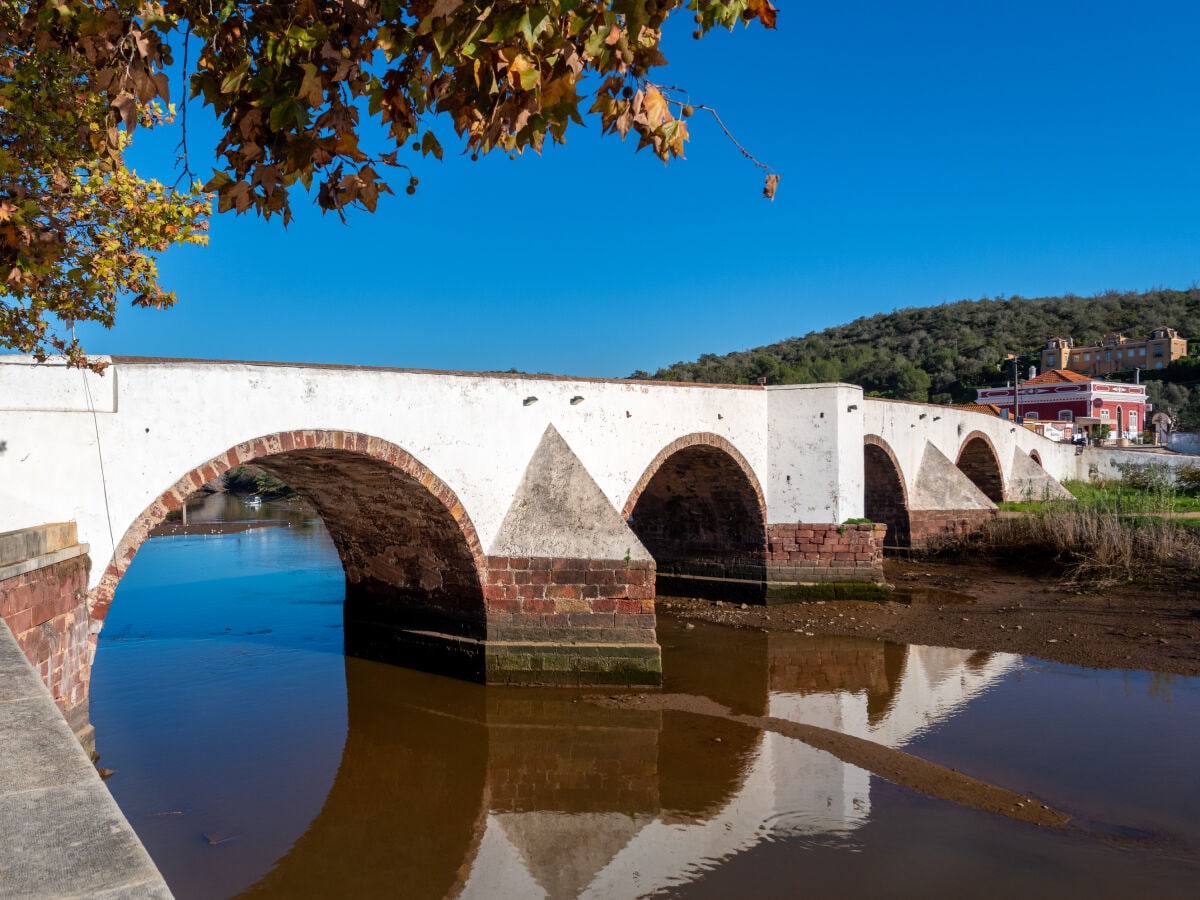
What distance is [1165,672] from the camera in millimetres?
9289

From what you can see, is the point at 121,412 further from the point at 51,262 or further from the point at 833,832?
the point at 833,832

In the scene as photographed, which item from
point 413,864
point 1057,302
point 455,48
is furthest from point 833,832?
point 1057,302

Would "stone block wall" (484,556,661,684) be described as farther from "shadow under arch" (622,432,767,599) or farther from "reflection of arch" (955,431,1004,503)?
"reflection of arch" (955,431,1004,503)

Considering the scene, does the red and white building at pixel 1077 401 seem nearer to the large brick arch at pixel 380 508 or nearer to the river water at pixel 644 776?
the river water at pixel 644 776

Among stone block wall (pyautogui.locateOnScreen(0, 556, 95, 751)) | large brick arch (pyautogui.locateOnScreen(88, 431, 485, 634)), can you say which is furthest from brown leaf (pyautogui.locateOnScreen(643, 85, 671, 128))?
large brick arch (pyautogui.locateOnScreen(88, 431, 485, 634))

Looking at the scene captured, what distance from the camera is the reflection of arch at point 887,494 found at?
55.6 feet

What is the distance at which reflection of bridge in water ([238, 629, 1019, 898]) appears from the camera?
221 inches

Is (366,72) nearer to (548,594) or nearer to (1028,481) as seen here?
(548,594)

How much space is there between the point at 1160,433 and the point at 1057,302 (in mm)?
34934

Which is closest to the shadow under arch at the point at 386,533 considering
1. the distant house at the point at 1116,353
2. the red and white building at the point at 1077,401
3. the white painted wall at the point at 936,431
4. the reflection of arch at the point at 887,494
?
the white painted wall at the point at 936,431

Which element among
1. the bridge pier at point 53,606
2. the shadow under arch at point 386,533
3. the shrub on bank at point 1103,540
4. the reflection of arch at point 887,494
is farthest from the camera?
the reflection of arch at point 887,494

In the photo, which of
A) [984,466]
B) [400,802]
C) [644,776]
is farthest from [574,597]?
[984,466]

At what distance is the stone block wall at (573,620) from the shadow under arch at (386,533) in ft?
1.00

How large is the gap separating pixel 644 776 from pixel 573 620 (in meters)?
2.43
